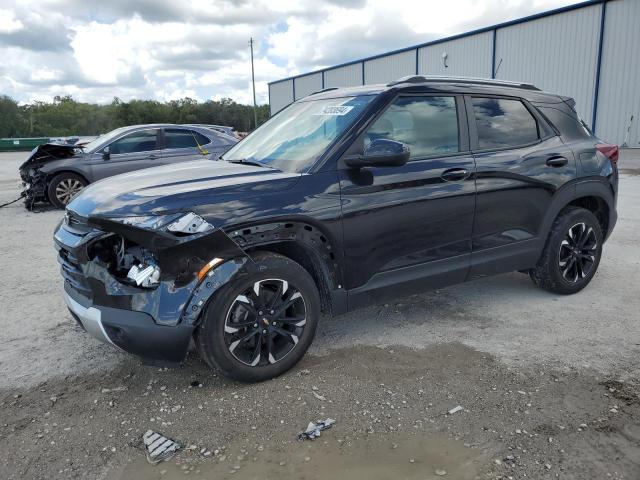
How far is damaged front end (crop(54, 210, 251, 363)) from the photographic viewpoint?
286 cm

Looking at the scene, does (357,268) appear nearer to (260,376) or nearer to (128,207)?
(260,376)

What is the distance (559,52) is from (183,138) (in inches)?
714

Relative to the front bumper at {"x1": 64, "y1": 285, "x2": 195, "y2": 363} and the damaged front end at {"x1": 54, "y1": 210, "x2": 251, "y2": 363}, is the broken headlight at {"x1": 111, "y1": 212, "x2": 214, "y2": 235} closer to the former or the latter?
the damaged front end at {"x1": 54, "y1": 210, "x2": 251, "y2": 363}

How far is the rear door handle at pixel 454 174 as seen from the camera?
380 centimetres

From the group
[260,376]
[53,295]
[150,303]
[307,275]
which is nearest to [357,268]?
[307,275]

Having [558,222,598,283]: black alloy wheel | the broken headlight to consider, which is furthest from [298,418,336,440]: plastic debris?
[558,222,598,283]: black alloy wheel

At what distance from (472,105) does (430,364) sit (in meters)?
2.03

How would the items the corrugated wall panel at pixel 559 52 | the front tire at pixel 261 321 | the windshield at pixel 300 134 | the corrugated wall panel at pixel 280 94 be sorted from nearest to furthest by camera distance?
the front tire at pixel 261 321
the windshield at pixel 300 134
the corrugated wall panel at pixel 559 52
the corrugated wall panel at pixel 280 94

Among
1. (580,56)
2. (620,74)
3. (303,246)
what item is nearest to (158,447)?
(303,246)

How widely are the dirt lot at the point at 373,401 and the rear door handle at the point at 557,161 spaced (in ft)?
4.00

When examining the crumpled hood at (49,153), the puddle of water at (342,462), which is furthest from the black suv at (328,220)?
the crumpled hood at (49,153)

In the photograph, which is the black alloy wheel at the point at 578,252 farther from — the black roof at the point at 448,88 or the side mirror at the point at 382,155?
the side mirror at the point at 382,155

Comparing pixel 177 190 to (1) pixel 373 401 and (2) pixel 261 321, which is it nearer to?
(2) pixel 261 321

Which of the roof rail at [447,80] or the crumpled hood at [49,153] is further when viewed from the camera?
the crumpled hood at [49,153]
